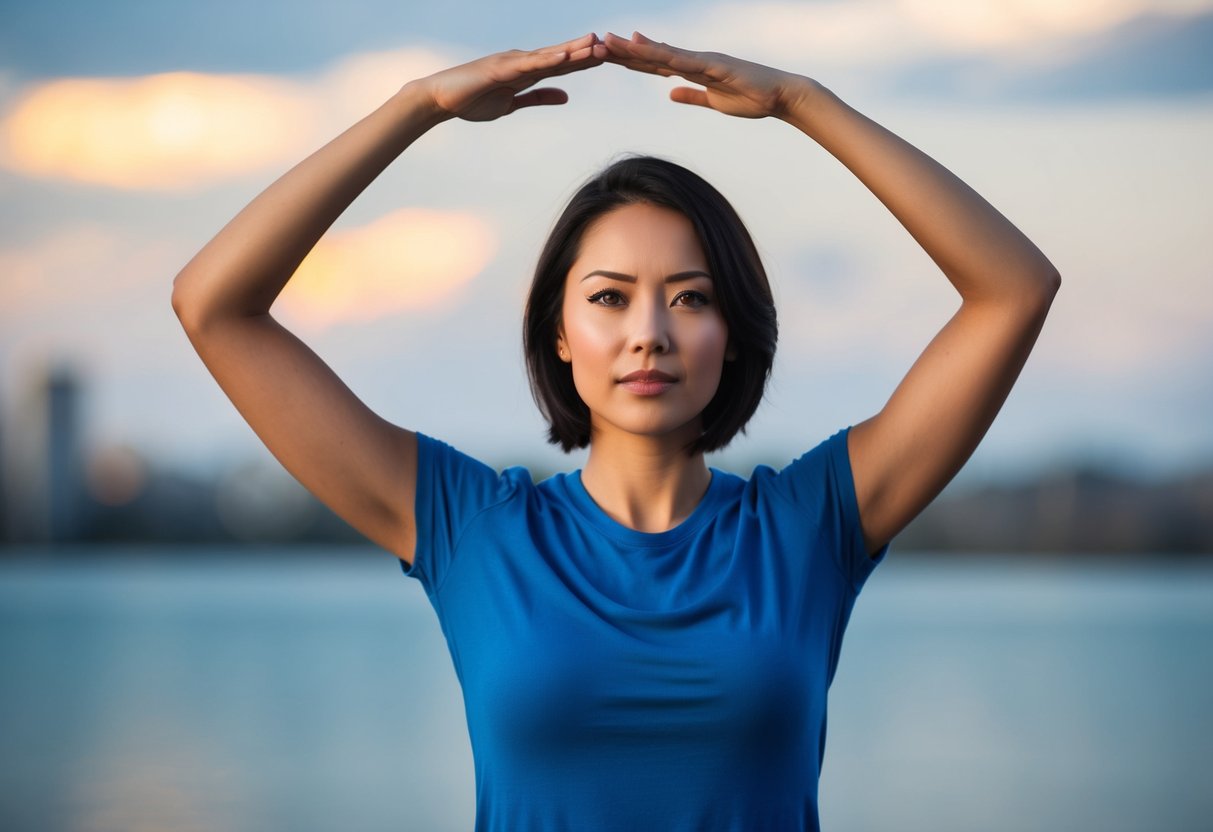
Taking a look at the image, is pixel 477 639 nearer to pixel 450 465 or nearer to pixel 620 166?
pixel 450 465

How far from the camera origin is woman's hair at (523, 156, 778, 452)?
2045mm

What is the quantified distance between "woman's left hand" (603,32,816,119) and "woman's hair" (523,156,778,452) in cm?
16

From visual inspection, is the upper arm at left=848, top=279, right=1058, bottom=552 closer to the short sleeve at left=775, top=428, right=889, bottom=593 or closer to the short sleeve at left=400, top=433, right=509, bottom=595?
the short sleeve at left=775, top=428, right=889, bottom=593

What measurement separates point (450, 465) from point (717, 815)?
62 centimetres

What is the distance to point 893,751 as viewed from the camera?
763cm

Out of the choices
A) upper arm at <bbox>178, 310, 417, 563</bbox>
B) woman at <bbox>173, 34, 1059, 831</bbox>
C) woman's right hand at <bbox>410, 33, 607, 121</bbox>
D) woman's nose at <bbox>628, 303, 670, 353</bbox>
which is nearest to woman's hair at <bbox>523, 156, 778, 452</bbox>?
woman at <bbox>173, 34, 1059, 831</bbox>

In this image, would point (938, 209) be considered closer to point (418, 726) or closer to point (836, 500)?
point (836, 500)

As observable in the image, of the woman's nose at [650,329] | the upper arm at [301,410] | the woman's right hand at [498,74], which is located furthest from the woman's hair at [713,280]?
the upper arm at [301,410]

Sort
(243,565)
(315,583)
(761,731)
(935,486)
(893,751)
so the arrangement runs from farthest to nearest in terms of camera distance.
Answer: (243,565), (315,583), (893,751), (935,486), (761,731)

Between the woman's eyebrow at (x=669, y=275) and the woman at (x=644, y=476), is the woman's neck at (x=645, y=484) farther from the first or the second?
the woman's eyebrow at (x=669, y=275)

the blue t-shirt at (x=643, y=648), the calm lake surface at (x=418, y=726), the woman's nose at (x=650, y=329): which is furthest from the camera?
the calm lake surface at (x=418, y=726)

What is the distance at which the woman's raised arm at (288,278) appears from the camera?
191 cm

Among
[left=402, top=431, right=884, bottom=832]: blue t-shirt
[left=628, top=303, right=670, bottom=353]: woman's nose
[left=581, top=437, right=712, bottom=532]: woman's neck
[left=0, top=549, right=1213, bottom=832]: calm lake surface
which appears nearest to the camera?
[left=402, top=431, right=884, bottom=832]: blue t-shirt

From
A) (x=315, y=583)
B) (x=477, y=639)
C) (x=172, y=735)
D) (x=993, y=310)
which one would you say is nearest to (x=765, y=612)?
(x=477, y=639)
